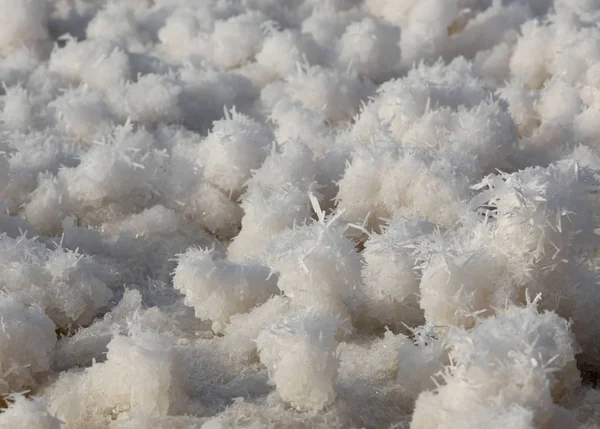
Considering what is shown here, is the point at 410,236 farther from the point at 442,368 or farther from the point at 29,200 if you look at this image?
the point at 29,200

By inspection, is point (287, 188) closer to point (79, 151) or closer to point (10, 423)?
point (79, 151)

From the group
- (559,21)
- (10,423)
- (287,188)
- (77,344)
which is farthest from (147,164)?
(559,21)

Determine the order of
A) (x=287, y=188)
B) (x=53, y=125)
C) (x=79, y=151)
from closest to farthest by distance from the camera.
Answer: (x=287, y=188)
(x=79, y=151)
(x=53, y=125)

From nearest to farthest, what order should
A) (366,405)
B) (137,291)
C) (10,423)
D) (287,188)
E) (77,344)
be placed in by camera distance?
(10,423), (366,405), (77,344), (137,291), (287,188)

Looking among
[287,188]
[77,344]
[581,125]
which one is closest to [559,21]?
[581,125]

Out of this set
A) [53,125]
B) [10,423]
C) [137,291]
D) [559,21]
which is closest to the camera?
[10,423]

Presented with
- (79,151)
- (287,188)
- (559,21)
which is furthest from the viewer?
(559,21)

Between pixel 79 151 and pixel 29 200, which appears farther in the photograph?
pixel 79 151

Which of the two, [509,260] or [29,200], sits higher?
[509,260]

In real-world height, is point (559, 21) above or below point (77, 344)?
above
